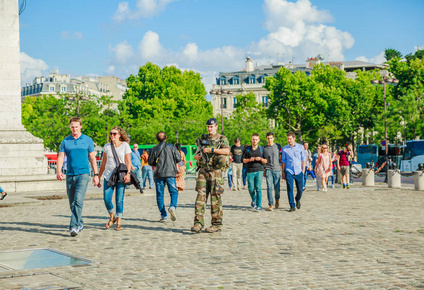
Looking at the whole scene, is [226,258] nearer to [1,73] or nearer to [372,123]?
[1,73]

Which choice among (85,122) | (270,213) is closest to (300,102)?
(85,122)

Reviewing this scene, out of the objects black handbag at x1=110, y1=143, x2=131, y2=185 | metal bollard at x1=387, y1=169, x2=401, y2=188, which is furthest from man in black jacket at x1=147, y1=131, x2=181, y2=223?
metal bollard at x1=387, y1=169, x2=401, y2=188

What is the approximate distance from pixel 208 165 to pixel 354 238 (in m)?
2.56

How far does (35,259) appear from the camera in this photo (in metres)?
7.59

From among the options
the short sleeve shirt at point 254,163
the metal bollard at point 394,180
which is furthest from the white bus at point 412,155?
the short sleeve shirt at point 254,163

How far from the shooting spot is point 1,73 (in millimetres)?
Result: 21281

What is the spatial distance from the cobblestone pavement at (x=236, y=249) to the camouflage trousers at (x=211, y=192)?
30 cm

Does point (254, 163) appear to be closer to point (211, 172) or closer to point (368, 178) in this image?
point (211, 172)

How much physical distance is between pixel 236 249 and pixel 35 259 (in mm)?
2591

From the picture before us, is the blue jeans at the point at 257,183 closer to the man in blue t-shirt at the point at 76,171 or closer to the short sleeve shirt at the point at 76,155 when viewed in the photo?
the man in blue t-shirt at the point at 76,171

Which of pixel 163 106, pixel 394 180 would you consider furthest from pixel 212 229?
pixel 163 106

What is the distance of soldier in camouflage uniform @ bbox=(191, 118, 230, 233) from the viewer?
33.1 ft

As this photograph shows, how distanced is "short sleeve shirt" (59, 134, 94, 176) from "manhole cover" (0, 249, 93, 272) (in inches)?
75.1

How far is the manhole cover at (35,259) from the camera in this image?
23.4 feet
